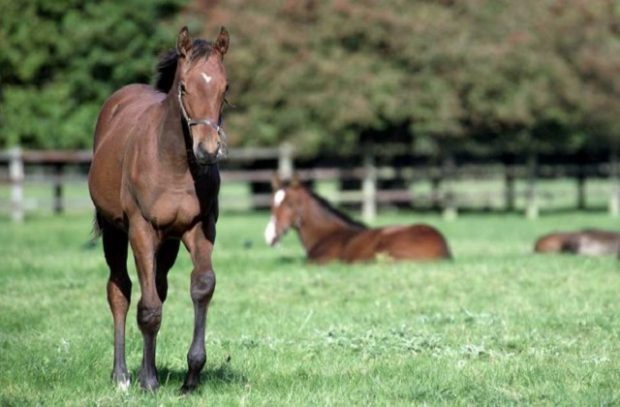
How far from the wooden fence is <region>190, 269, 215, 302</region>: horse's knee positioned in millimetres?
21712

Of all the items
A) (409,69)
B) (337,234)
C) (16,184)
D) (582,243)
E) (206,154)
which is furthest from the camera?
(409,69)

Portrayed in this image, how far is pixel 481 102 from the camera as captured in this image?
102ft

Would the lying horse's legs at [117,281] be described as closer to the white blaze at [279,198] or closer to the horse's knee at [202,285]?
the horse's knee at [202,285]

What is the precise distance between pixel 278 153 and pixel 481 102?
576 centimetres

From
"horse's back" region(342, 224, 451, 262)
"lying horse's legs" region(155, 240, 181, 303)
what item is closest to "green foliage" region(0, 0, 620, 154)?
"horse's back" region(342, 224, 451, 262)

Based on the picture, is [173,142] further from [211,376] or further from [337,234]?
[337,234]

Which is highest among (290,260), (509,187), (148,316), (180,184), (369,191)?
(180,184)

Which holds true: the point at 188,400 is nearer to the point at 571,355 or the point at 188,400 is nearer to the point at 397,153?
the point at 571,355

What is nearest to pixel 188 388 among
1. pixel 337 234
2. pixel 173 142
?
pixel 173 142

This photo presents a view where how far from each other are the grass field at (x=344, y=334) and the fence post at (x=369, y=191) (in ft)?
49.1

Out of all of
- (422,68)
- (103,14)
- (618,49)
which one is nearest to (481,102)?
(422,68)

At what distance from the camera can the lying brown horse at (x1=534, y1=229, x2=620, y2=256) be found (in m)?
16.1

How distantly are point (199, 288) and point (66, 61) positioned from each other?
83.7 feet

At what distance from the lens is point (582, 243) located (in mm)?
16172
